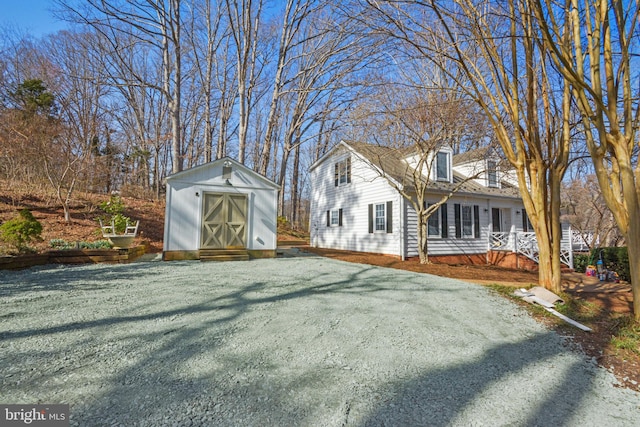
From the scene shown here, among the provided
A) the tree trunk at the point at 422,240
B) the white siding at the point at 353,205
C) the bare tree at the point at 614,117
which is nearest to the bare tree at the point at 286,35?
the white siding at the point at 353,205

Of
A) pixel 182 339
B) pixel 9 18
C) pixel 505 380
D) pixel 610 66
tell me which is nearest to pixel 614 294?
pixel 610 66

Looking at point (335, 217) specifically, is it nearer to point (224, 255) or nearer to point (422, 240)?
point (422, 240)

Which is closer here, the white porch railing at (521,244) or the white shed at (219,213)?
the white shed at (219,213)

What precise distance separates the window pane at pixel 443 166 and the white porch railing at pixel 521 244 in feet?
10.7

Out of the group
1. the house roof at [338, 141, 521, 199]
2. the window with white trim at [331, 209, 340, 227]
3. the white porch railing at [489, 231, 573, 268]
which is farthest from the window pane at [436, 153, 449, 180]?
the window with white trim at [331, 209, 340, 227]

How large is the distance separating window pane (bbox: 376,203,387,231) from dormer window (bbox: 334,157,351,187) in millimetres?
2391

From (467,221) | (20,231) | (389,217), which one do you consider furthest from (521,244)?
(20,231)

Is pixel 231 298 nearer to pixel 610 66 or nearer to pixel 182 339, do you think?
pixel 182 339

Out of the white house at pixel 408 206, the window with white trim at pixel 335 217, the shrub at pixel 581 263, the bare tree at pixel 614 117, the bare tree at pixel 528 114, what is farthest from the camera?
the window with white trim at pixel 335 217

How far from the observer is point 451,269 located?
8070 millimetres

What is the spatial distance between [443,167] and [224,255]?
31.0 feet

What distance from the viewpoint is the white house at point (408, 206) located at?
11.2 metres

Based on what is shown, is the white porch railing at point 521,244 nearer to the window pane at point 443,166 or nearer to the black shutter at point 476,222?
the black shutter at point 476,222

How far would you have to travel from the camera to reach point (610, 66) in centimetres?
392
